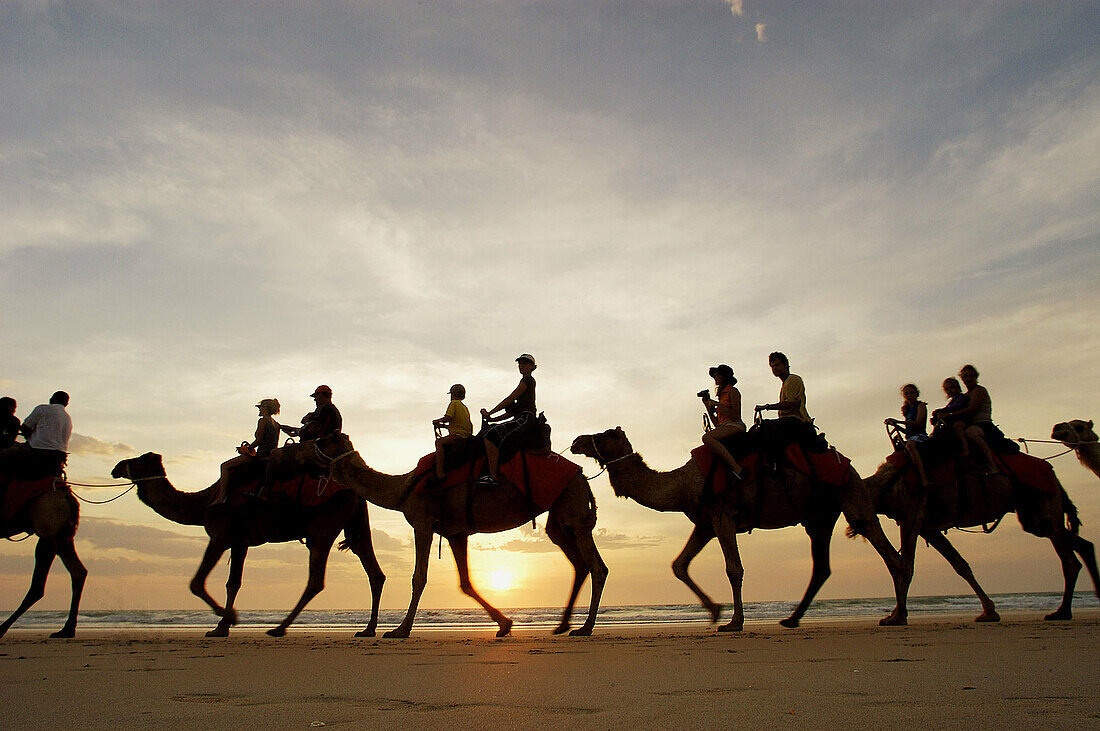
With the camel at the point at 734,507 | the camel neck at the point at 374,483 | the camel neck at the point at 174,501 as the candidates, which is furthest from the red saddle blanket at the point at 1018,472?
the camel neck at the point at 174,501

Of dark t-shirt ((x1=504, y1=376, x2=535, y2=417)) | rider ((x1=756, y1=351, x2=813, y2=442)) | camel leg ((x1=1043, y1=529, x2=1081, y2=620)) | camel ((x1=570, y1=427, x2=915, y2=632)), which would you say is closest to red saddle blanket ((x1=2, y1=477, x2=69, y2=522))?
dark t-shirt ((x1=504, y1=376, x2=535, y2=417))

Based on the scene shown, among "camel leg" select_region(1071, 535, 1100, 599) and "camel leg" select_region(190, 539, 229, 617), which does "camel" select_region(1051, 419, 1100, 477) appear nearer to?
"camel leg" select_region(1071, 535, 1100, 599)

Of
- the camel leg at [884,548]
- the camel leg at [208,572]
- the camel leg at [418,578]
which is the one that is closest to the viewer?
the camel leg at [418,578]

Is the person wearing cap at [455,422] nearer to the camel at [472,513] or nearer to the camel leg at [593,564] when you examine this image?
the camel at [472,513]

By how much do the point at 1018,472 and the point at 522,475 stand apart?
333 inches

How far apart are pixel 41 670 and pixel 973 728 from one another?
744 cm

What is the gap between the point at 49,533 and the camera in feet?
38.3

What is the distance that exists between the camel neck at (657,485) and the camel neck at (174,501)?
7.23 metres

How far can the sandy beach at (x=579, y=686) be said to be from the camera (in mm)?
4098

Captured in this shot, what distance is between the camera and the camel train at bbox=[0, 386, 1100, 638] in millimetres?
11695

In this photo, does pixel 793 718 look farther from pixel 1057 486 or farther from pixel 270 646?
pixel 1057 486

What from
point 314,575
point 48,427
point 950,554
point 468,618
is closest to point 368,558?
point 314,575

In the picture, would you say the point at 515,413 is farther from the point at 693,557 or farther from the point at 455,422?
the point at 693,557

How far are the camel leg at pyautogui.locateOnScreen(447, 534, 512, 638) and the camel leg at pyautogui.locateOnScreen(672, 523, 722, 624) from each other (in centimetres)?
272
